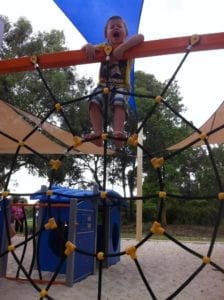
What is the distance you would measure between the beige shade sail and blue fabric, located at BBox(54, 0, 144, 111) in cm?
90

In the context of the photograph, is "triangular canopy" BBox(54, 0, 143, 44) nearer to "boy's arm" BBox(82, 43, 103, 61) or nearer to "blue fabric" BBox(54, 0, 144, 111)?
"blue fabric" BBox(54, 0, 144, 111)

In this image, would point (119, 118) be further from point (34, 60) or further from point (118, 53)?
point (34, 60)

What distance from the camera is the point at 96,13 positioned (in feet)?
10.3

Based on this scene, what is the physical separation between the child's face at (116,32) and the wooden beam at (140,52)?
0.63 ft

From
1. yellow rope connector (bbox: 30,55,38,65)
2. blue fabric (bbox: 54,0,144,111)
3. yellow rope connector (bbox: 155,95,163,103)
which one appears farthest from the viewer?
blue fabric (bbox: 54,0,144,111)

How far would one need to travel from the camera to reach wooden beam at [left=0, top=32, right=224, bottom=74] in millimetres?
1832

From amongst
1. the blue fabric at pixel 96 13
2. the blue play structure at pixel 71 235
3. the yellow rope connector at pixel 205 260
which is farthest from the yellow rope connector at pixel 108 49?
the blue play structure at pixel 71 235

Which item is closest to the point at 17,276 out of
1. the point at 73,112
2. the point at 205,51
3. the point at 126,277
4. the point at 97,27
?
the point at 126,277

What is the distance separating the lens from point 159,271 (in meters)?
4.22

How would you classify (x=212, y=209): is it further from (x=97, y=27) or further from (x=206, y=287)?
(x=97, y=27)

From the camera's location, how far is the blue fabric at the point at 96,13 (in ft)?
10.2

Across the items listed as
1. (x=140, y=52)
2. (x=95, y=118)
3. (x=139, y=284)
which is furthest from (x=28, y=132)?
(x=140, y=52)

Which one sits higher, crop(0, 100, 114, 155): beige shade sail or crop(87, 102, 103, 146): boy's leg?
crop(0, 100, 114, 155): beige shade sail

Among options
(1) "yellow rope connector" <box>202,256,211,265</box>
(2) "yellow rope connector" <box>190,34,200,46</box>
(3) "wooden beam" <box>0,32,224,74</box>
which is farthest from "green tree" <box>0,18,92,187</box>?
(1) "yellow rope connector" <box>202,256,211,265</box>
